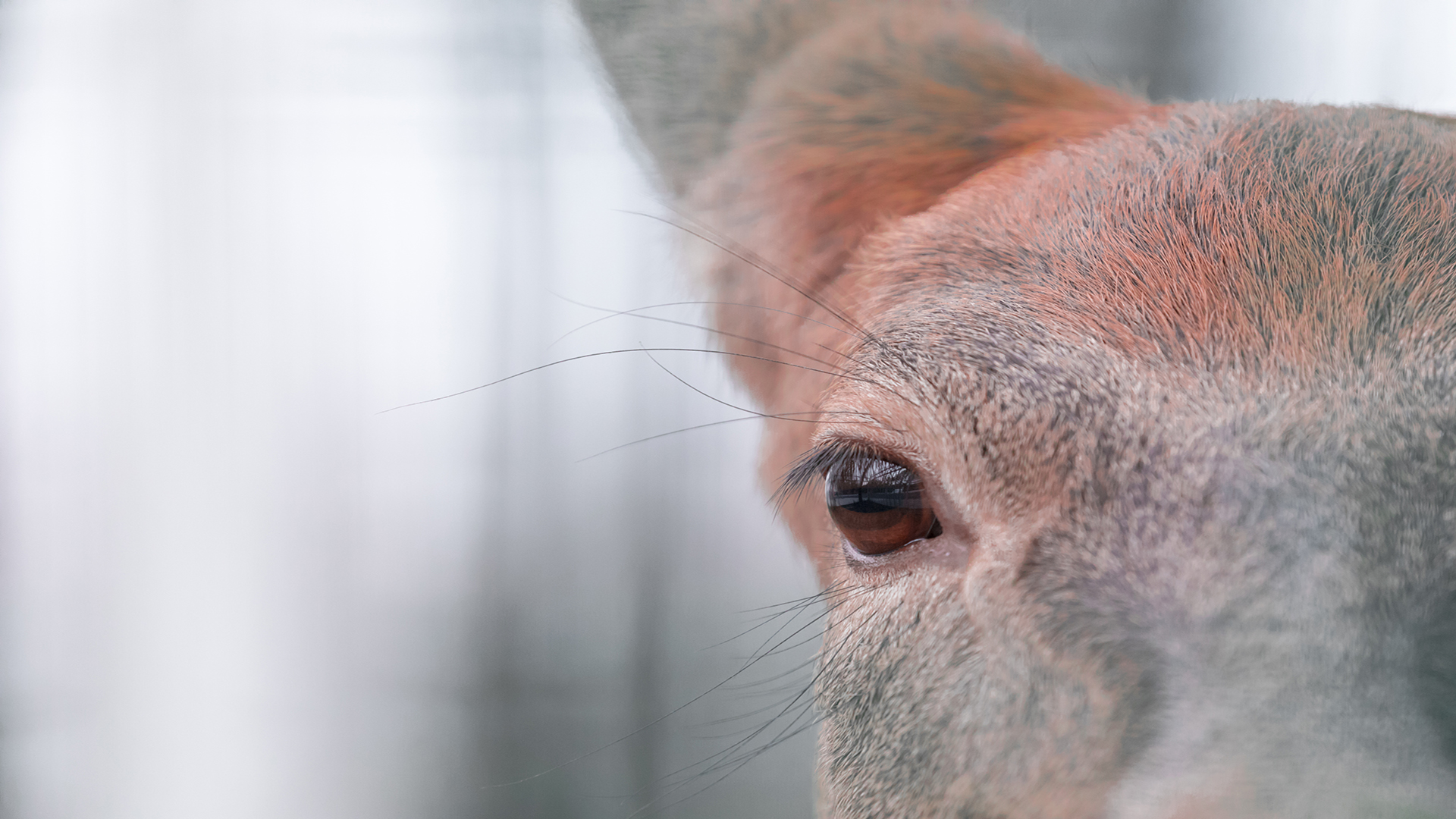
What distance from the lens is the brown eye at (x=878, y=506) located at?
80 centimetres

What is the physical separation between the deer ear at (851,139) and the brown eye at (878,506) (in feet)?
1.13

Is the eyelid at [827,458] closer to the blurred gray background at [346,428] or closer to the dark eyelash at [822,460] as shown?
the dark eyelash at [822,460]

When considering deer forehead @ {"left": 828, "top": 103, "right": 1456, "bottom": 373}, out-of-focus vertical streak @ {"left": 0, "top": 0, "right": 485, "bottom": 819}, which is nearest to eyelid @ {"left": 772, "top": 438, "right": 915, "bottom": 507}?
deer forehead @ {"left": 828, "top": 103, "right": 1456, "bottom": 373}

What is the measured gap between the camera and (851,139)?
3.90 ft

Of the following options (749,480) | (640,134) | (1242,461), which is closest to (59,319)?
(640,134)

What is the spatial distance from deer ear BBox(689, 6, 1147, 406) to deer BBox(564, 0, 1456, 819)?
104 millimetres

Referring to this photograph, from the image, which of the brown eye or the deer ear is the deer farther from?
the deer ear

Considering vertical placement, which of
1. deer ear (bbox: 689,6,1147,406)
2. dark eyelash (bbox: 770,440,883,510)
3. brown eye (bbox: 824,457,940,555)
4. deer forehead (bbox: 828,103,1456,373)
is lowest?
brown eye (bbox: 824,457,940,555)

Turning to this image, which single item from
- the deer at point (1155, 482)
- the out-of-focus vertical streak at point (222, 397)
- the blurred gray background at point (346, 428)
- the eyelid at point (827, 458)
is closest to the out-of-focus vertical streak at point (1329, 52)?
the deer at point (1155, 482)

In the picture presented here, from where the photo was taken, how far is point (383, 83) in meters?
1.19

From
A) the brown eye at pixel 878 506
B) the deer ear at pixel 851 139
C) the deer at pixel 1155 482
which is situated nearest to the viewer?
the deer at pixel 1155 482

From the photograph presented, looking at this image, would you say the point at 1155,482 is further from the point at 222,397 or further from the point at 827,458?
the point at 222,397

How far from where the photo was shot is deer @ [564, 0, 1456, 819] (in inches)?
22.5

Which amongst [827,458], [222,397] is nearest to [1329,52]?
[827,458]
